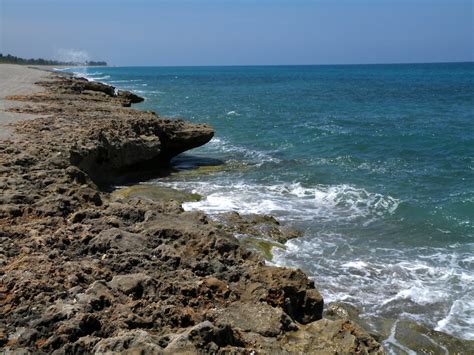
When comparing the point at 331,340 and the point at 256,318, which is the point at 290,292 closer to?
the point at 256,318

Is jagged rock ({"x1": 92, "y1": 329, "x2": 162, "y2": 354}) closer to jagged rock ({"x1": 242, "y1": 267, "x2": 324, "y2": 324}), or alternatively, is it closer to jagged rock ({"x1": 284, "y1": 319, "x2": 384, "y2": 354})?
jagged rock ({"x1": 284, "y1": 319, "x2": 384, "y2": 354})

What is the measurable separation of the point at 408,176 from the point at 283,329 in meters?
16.6

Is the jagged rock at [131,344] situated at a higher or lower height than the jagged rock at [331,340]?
higher

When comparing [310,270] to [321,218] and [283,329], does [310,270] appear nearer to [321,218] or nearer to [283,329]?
[321,218]

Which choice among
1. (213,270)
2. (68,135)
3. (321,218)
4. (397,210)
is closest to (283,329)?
(213,270)

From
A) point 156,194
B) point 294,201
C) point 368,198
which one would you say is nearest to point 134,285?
point 156,194

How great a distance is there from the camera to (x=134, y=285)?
693 cm

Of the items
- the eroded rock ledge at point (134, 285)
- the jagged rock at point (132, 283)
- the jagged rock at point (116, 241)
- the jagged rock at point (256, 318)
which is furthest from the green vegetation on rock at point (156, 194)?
the jagged rock at point (256, 318)

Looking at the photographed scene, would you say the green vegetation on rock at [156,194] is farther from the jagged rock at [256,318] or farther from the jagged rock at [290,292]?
the jagged rock at [256,318]

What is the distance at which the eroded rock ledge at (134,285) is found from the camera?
19.2 ft

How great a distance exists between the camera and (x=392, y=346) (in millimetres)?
8977

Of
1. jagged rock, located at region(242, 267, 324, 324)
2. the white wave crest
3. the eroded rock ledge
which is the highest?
the eroded rock ledge

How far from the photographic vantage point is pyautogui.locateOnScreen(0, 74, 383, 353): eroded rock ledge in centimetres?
585

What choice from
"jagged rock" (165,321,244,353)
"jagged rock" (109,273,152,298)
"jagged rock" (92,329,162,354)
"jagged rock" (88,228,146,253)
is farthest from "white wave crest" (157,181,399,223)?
"jagged rock" (92,329,162,354)
